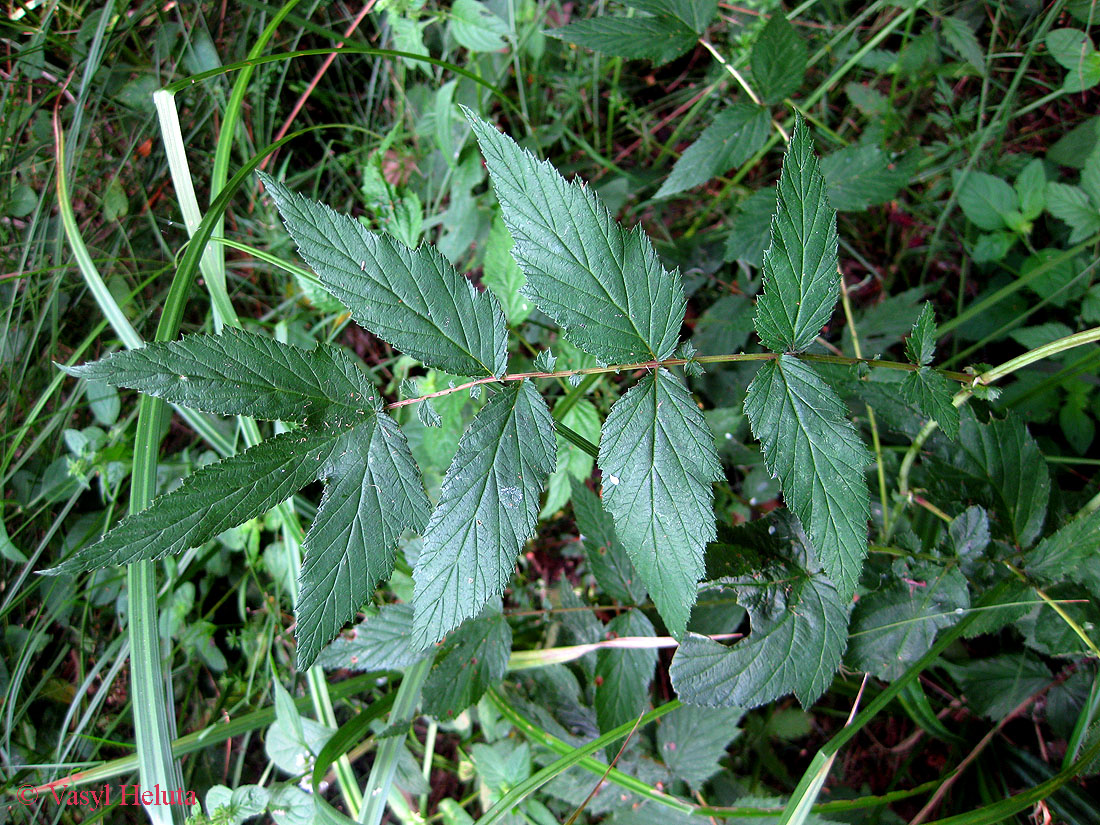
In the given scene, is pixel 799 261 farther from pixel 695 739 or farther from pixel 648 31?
pixel 695 739

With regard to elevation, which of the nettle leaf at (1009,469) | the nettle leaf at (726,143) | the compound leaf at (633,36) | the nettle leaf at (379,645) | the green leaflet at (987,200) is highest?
the compound leaf at (633,36)

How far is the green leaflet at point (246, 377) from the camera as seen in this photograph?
0.81 m

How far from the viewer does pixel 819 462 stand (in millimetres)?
885

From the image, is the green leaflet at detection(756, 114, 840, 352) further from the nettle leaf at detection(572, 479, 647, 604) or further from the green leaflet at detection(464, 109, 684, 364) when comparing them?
the nettle leaf at detection(572, 479, 647, 604)

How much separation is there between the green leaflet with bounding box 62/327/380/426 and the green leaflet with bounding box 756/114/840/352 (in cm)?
57

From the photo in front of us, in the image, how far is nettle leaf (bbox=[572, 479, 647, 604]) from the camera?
1.34 m

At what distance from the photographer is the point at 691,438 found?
886 mm

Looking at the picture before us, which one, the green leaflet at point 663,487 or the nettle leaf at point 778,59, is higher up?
the nettle leaf at point 778,59

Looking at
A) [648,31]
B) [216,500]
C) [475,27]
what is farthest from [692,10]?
[216,500]

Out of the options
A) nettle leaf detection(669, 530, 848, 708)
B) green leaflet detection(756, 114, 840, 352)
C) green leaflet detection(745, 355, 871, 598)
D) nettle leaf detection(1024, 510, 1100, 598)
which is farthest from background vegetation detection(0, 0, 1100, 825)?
green leaflet detection(756, 114, 840, 352)

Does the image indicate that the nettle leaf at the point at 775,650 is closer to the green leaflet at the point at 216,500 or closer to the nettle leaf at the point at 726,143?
the green leaflet at the point at 216,500

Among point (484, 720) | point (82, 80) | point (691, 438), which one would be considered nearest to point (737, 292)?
point (691, 438)

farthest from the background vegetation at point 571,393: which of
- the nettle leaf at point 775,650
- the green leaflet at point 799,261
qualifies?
the green leaflet at point 799,261

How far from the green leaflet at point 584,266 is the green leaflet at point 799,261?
0.13 m
